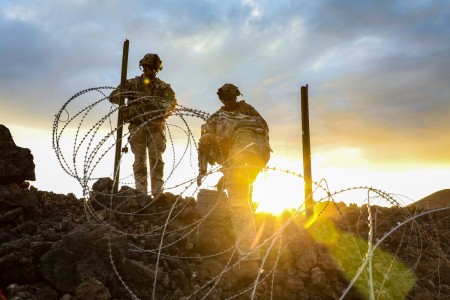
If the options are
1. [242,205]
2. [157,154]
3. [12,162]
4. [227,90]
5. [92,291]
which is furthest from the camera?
[157,154]

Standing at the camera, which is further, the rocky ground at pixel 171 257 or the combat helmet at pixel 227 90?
the combat helmet at pixel 227 90

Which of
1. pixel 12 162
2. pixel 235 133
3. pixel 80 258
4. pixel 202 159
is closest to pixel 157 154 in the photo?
pixel 202 159

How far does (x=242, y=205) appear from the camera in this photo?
18.9 feet

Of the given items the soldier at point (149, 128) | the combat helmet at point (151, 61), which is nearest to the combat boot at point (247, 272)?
the soldier at point (149, 128)

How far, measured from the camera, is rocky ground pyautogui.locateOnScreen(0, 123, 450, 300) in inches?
176

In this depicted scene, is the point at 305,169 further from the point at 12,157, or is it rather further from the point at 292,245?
the point at 12,157

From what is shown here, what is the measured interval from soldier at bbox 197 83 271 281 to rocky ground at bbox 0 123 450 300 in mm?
359

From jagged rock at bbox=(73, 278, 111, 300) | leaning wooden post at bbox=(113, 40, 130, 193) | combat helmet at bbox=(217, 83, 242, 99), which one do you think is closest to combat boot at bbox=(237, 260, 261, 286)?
jagged rock at bbox=(73, 278, 111, 300)

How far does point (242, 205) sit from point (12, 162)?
4.83m

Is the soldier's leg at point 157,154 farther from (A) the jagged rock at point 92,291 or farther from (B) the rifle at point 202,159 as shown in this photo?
(A) the jagged rock at point 92,291

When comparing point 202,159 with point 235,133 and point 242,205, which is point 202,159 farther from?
point 242,205

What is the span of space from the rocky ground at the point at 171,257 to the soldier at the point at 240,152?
1.18 feet

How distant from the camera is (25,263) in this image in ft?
14.8

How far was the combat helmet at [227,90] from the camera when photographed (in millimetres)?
6297
